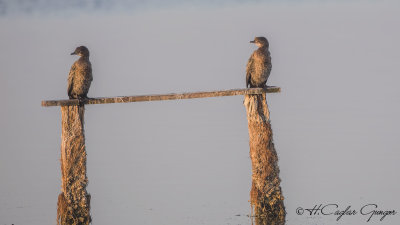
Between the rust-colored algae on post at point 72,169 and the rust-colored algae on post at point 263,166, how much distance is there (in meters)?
2.33

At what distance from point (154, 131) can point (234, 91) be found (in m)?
9.59

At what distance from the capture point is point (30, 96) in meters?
27.4

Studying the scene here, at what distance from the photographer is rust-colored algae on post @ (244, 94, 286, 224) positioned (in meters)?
13.5

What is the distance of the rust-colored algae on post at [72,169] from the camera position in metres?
12.9

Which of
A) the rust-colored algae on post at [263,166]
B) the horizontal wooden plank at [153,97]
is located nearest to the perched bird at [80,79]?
the horizontal wooden plank at [153,97]

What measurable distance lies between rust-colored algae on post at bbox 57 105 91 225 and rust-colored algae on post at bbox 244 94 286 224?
7.63 ft

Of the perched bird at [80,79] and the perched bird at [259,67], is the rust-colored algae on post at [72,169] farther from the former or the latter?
the perched bird at [259,67]

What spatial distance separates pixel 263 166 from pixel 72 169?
8.57ft

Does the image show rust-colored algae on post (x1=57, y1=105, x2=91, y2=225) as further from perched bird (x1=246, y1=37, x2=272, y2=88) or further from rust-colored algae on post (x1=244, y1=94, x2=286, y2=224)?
perched bird (x1=246, y1=37, x2=272, y2=88)

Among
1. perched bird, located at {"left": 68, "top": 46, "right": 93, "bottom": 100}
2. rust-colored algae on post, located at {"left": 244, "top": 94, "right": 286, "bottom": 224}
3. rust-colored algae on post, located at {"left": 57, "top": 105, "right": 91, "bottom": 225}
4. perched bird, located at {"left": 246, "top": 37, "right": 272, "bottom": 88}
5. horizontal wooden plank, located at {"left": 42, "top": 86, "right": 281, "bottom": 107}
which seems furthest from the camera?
perched bird, located at {"left": 246, "top": 37, "right": 272, "bottom": 88}

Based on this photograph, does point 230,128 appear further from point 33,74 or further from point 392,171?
point 33,74

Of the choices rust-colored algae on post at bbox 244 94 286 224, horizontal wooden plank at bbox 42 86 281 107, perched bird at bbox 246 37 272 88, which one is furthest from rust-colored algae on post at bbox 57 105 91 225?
perched bird at bbox 246 37 272 88

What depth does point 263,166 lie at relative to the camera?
13562 millimetres

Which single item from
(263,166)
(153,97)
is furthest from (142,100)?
(263,166)
